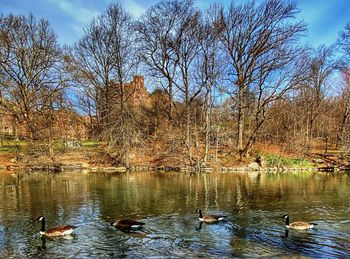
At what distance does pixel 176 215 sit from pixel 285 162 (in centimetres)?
2324

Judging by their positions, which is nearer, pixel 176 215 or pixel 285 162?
pixel 176 215

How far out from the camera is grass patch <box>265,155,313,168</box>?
34375mm

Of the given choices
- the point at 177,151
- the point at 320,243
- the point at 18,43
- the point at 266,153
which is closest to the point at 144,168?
the point at 177,151

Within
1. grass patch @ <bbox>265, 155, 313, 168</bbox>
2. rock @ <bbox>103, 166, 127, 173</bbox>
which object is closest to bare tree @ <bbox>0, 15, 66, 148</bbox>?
rock @ <bbox>103, 166, 127, 173</bbox>

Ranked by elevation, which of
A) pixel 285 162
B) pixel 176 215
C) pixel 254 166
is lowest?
pixel 176 215

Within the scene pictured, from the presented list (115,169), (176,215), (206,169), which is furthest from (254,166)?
(176,215)

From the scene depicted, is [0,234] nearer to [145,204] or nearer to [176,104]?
[145,204]

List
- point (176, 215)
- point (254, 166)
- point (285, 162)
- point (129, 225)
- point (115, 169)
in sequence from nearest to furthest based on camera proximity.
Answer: point (129, 225)
point (176, 215)
point (115, 169)
point (254, 166)
point (285, 162)

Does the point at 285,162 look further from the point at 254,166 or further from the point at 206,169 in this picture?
the point at 206,169

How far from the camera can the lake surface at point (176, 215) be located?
33.6 feet

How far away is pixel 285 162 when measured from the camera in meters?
34.9

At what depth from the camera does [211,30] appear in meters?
36.5

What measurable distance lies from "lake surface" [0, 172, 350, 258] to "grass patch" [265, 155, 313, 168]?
8227 mm

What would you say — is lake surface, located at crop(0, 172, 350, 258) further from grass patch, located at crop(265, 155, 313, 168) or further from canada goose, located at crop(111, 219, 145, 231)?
grass patch, located at crop(265, 155, 313, 168)
